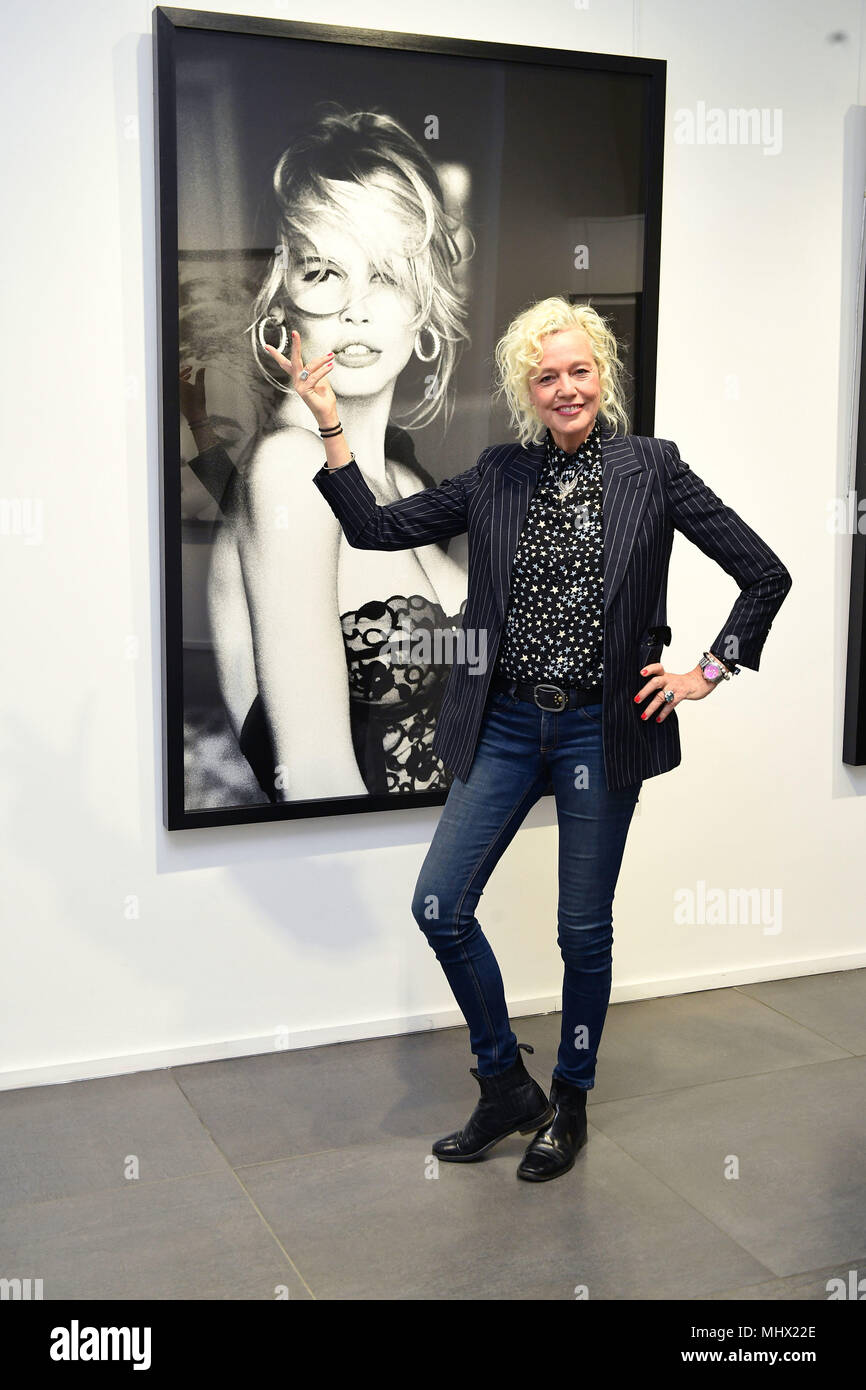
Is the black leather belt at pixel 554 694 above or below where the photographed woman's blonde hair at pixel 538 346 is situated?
below

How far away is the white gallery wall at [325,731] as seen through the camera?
9.53 feet

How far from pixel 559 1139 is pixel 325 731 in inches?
42.4

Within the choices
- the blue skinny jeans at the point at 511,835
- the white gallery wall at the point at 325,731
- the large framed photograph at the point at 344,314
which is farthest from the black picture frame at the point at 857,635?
the blue skinny jeans at the point at 511,835

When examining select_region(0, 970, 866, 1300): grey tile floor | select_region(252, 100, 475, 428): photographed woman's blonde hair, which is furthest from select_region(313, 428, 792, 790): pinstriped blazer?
select_region(0, 970, 866, 1300): grey tile floor

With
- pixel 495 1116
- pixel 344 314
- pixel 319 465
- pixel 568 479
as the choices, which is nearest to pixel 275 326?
pixel 344 314

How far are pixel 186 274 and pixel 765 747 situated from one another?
6.45 feet

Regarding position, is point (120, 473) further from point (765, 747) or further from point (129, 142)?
point (765, 747)

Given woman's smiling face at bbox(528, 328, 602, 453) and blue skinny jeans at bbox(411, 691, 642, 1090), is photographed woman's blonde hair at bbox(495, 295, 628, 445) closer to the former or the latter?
woman's smiling face at bbox(528, 328, 602, 453)

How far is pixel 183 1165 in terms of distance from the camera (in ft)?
8.95

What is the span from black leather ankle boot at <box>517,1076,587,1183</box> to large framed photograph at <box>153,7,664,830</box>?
2.78 ft

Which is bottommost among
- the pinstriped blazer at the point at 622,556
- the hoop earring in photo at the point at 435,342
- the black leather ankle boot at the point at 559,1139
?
the black leather ankle boot at the point at 559,1139

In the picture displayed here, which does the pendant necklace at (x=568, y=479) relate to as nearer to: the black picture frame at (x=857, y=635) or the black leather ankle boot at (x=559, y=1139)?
the black leather ankle boot at (x=559, y=1139)

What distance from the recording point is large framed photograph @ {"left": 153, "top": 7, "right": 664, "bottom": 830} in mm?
2963

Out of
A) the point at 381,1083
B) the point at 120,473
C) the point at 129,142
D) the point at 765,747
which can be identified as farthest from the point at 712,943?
the point at 129,142
